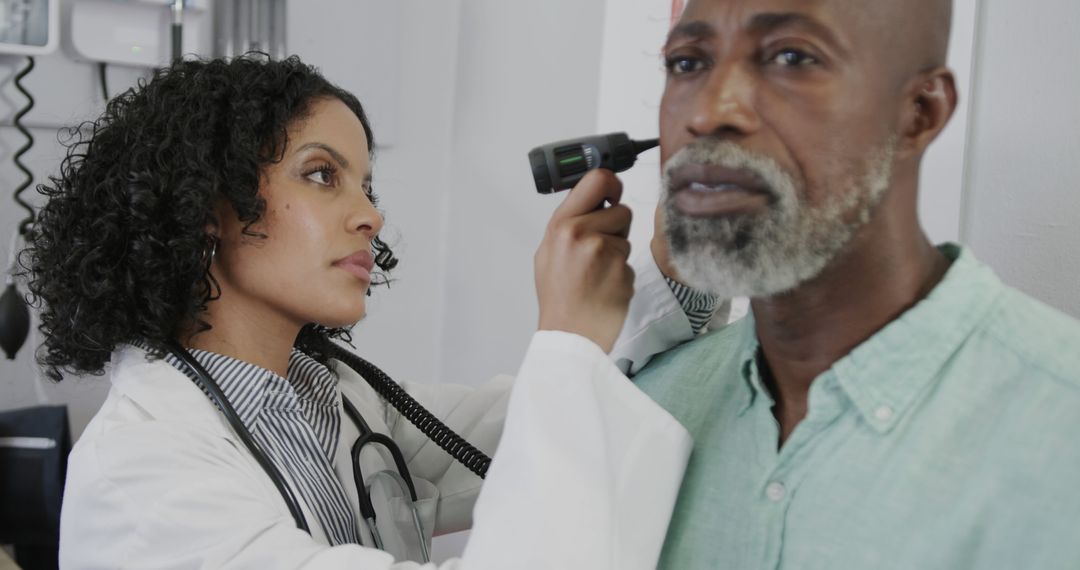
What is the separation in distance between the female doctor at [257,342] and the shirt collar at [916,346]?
16 cm

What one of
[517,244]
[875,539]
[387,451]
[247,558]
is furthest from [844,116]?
[517,244]

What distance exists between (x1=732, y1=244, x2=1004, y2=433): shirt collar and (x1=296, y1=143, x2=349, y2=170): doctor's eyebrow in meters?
0.67

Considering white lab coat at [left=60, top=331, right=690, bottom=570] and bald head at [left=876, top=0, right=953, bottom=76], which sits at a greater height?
bald head at [left=876, top=0, right=953, bottom=76]

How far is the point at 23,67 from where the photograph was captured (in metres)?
1.71

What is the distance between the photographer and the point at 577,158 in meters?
0.88

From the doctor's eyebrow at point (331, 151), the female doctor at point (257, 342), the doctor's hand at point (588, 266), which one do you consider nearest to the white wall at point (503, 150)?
the female doctor at point (257, 342)

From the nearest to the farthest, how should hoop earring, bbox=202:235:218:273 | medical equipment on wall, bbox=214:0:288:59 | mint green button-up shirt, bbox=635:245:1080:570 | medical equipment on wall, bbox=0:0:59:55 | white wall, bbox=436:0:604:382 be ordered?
1. mint green button-up shirt, bbox=635:245:1080:570
2. hoop earring, bbox=202:235:218:273
3. medical equipment on wall, bbox=0:0:59:55
4. white wall, bbox=436:0:604:382
5. medical equipment on wall, bbox=214:0:288:59

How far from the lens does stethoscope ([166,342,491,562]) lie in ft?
3.34

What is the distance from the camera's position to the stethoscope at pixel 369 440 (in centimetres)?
102

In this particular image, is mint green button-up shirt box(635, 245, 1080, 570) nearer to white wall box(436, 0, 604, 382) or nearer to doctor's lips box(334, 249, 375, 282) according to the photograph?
doctor's lips box(334, 249, 375, 282)

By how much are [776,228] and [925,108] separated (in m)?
0.16

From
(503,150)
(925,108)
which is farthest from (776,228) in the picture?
(503,150)

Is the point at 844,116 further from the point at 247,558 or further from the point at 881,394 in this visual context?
the point at 247,558

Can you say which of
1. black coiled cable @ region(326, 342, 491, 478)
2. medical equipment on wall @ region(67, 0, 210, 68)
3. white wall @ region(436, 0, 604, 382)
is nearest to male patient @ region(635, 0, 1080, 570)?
black coiled cable @ region(326, 342, 491, 478)
